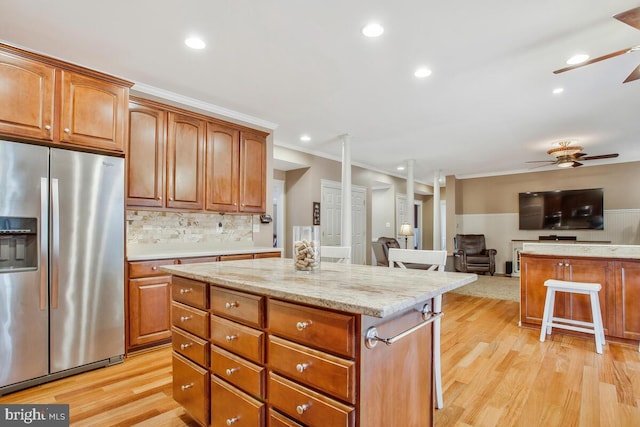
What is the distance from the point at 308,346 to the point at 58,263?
2.26 metres

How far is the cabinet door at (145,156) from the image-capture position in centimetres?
307

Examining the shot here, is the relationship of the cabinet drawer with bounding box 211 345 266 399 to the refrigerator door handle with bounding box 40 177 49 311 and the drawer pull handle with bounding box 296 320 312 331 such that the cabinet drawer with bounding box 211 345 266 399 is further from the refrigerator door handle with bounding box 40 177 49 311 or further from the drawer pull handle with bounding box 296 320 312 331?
the refrigerator door handle with bounding box 40 177 49 311

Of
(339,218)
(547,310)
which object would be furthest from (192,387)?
(339,218)

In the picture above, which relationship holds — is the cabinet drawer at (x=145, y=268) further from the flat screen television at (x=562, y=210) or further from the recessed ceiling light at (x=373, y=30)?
the flat screen television at (x=562, y=210)

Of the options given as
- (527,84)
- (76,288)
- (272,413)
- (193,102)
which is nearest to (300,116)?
(193,102)

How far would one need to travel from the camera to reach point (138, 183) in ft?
10.2

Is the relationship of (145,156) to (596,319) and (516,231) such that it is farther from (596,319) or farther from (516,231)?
(516,231)

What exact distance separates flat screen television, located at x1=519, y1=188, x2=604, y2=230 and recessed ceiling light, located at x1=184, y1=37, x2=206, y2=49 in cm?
781

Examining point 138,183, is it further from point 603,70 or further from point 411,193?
point 411,193

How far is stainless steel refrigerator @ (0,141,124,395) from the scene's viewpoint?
7.36 ft

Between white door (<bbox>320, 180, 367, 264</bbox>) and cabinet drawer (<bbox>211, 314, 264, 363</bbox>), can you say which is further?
white door (<bbox>320, 180, 367, 264</bbox>)

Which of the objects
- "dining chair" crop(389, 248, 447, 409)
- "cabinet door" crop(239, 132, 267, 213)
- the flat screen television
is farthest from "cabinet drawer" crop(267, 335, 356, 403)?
the flat screen television

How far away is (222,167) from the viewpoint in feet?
12.4


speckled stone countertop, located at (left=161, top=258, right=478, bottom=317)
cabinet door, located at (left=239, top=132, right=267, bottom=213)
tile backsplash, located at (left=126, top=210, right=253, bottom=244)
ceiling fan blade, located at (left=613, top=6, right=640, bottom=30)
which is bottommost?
speckled stone countertop, located at (left=161, top=258, right=478, bottom=317)
